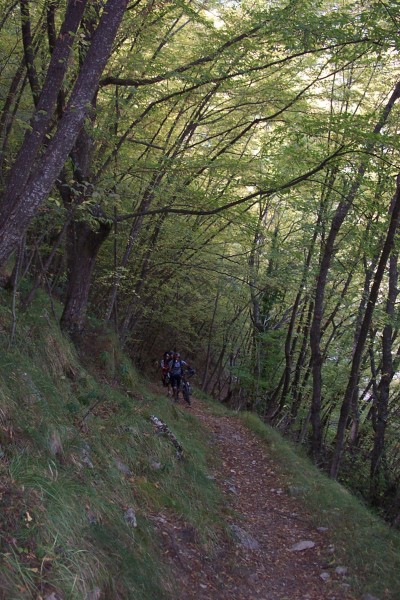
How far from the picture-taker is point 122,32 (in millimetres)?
8094

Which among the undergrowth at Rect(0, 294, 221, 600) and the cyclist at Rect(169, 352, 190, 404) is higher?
the cyclist at Rect(169, 352, 190, 404)

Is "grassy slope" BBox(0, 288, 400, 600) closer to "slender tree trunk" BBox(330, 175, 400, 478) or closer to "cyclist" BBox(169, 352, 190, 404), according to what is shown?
"slender tree trunk" BBox(330, 175, 400, 478)

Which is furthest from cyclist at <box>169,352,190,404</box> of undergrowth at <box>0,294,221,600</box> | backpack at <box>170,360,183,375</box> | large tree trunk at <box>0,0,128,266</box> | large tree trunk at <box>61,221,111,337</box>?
large tree trunk at <box>0,0,128,266</box>

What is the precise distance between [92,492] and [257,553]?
2.71m

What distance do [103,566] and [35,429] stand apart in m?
1.45

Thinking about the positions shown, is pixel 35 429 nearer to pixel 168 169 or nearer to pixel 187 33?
pixel 168 169

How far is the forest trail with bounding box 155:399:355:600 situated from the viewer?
4914 mm

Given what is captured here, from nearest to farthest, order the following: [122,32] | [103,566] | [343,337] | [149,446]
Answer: [103,566] → [149,446] → [122,32] → [343,337]

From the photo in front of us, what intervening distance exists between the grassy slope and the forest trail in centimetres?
23

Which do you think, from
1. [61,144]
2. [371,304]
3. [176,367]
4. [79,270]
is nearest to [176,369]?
[176,367]

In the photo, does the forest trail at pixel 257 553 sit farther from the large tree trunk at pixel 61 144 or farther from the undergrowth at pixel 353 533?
the large tree trunk at pixel 61 144

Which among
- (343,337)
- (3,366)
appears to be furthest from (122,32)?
(343,337)

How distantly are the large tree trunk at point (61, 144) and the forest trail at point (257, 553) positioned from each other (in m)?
3.50

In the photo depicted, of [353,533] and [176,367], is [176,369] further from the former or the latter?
[353,533]
